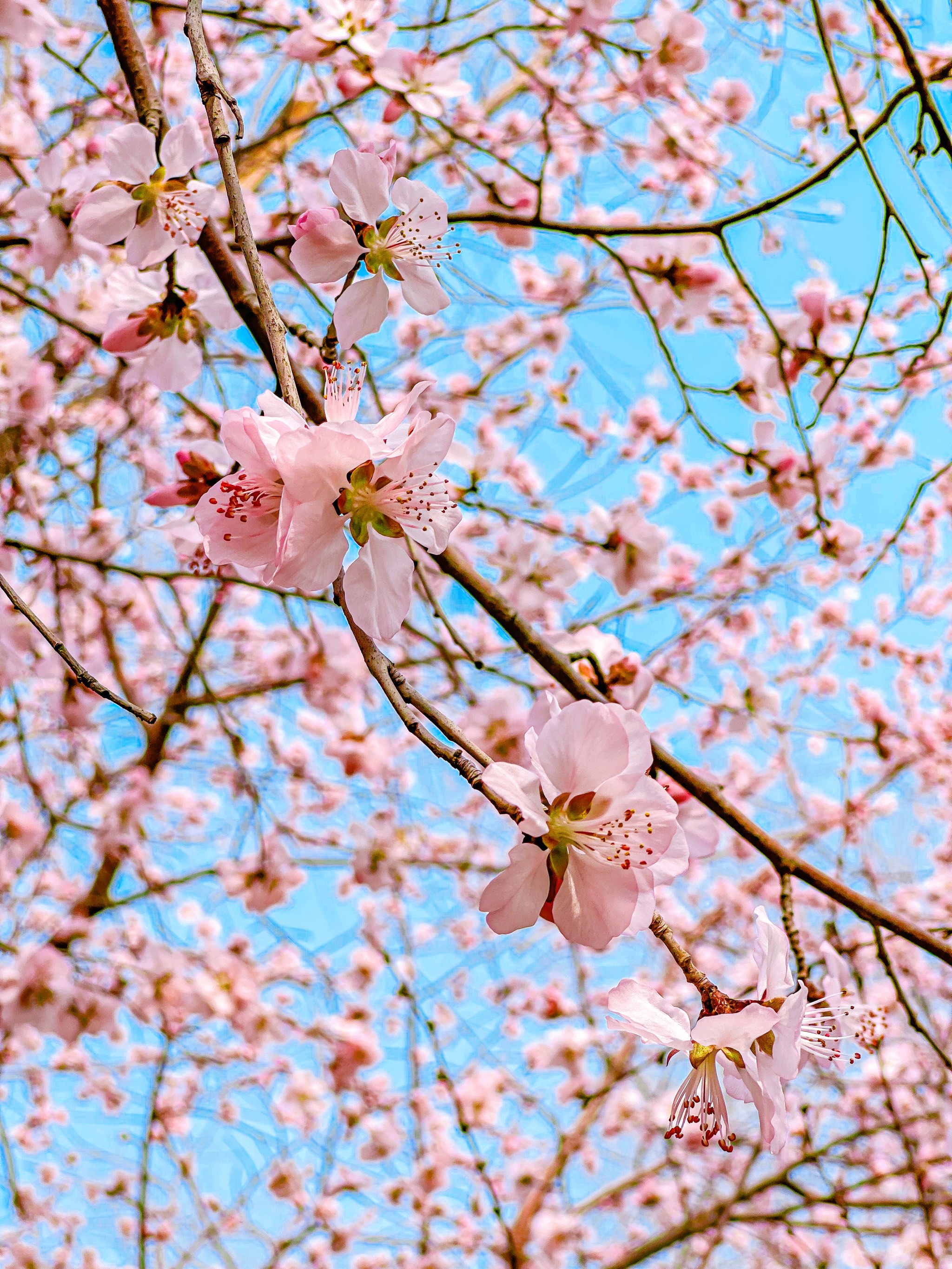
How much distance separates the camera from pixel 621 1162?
4.34 meters

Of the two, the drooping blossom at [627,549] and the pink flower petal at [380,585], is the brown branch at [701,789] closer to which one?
the pink flower petal at [380,585]

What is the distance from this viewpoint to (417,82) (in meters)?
1.62

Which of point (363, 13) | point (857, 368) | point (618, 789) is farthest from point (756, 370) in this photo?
point (618, 789)

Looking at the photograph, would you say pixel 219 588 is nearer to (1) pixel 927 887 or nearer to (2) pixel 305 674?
(2) pixel 305 674

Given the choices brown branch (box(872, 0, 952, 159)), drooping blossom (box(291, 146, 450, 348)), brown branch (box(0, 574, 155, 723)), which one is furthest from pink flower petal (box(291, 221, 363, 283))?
brown branch (box(872, 0, 952, 159))

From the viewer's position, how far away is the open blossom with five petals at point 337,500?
59 centimetres

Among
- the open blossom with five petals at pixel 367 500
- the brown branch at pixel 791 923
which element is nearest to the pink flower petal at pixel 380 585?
the open blossom with five petals at pixel 367 500

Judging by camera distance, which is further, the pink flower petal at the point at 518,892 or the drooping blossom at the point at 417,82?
the drooping blossom at the point at 417,82

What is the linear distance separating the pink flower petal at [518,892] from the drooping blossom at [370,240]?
51 centimetres

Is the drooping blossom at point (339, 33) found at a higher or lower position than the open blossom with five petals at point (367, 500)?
higher

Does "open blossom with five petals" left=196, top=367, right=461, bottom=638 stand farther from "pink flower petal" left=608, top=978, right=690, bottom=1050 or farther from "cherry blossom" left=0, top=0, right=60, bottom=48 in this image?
"cherry blossom" left=0, top=0, right=60, bottom=48

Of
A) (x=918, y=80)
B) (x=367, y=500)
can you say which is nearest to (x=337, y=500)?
(x=367, y=500)

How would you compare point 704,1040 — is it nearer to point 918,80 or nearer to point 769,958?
point 769,958

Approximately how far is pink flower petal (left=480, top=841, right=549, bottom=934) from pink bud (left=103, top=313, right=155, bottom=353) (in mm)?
818
